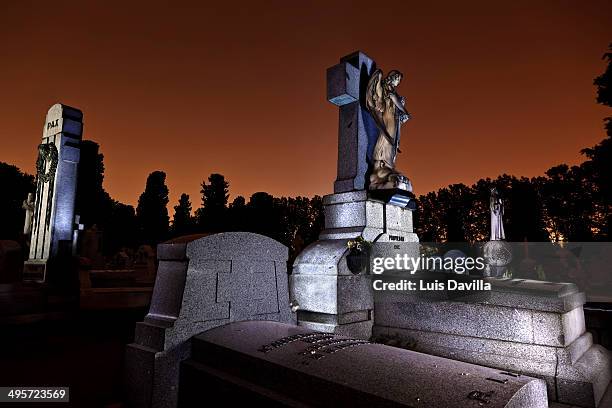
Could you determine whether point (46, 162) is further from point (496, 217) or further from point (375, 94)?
point (496, 217)

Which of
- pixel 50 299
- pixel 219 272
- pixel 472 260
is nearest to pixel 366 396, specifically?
pixel 219 272

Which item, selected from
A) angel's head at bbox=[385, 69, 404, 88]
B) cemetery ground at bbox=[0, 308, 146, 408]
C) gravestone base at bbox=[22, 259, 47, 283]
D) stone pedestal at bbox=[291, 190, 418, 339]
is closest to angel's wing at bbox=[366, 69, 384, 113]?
angel's head at bbox=[385, 69, 404, 88]

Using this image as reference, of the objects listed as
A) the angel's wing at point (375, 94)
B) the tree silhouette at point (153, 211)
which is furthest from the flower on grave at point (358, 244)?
the tree silhouette at point (153, 211)

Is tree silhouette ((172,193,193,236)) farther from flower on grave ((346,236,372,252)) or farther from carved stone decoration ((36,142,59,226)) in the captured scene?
flower on grave ((346,236,372,252))

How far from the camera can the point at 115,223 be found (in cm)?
5038

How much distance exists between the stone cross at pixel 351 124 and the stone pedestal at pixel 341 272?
493mm

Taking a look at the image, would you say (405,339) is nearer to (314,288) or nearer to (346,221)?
(314,288)

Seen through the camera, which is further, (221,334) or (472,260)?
(472,260)

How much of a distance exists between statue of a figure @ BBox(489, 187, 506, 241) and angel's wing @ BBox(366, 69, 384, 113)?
3202mm

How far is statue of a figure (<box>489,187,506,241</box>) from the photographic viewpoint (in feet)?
25.4

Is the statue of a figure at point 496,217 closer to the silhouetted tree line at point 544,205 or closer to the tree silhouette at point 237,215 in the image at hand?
the silhouetted tree line at point 544,205

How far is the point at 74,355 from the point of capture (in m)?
6.57

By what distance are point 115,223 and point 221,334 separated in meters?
52.6

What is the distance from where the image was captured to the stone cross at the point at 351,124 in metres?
8.59
